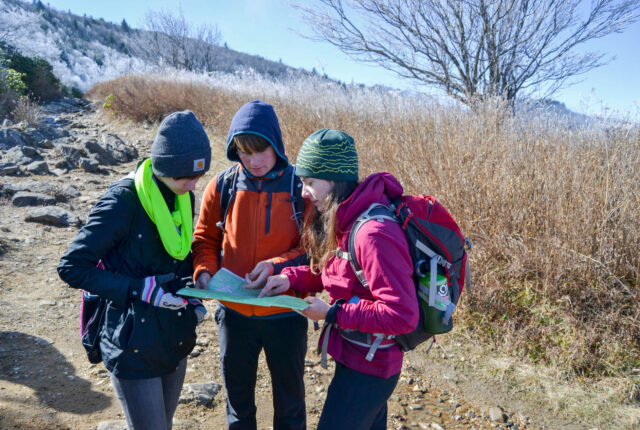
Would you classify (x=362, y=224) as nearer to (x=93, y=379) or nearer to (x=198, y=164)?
(x=198, y=164)

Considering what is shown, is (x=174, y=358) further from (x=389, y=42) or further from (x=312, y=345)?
(x=389, y=42)

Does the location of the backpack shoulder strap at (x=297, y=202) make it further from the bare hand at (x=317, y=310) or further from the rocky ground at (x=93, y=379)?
the rocky ground at (x=93, y=379)

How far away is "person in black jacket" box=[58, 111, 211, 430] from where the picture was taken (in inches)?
63.0

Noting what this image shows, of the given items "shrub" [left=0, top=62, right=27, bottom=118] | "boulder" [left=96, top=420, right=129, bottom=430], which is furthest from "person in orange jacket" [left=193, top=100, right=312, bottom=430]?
"shrub" [left=0, top=62, right=27, bottom=118]

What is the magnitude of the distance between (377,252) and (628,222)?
2.92 m

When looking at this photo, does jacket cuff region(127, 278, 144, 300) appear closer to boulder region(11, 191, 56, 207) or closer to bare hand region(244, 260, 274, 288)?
bare hand region(244, 260, 274, 288)

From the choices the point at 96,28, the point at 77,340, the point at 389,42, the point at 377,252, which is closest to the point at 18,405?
the point at 77,340

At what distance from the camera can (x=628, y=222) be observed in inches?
135

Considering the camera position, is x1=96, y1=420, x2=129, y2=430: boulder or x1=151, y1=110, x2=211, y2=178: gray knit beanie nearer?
x1=151, y1=110, x2=211, y2=178: gray knit beanie

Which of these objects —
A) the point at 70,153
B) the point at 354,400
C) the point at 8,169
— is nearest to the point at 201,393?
the point at 354,400

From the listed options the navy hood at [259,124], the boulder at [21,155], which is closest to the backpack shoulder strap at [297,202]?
the navy hood at [259,124]

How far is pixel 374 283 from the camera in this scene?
1477 millimetres

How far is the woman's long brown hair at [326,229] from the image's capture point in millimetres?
1661

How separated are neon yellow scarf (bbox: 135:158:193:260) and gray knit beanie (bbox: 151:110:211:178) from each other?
5cm
